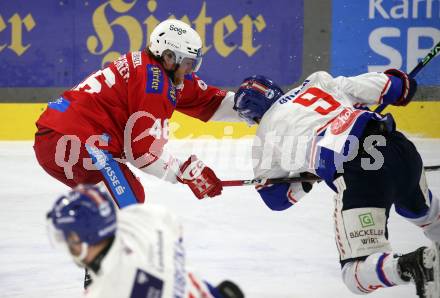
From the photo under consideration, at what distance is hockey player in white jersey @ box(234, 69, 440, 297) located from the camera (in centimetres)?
294

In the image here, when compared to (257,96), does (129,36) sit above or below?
above

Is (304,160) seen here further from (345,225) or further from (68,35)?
(68,35)

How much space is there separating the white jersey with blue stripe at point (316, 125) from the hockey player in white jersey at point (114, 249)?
1179 millimetres

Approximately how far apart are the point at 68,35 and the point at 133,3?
589mm

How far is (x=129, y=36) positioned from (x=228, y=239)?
9.20 feet

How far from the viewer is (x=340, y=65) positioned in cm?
677

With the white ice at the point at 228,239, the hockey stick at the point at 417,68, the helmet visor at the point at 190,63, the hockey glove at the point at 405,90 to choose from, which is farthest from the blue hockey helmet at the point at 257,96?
the white ice at the point at 228,239

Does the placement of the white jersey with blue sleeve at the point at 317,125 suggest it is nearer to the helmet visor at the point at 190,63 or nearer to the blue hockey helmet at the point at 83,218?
the helmet visor at the point at 190,63

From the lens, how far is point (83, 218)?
1919 mm

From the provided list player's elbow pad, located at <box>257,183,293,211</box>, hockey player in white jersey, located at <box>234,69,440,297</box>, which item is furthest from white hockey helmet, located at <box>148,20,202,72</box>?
player's elbow pad, located at <box>257,183,293,211</box>

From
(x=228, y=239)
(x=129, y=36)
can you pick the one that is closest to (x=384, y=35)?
(x=129, y=36)

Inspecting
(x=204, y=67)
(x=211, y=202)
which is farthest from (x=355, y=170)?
(x=204, y=67)

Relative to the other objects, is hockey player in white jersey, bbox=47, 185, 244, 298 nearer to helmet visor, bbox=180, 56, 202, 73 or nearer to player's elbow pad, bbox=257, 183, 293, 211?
player's elbow pad, bbox=257, 183, 293, 211

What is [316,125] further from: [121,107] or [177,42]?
[121,107]
